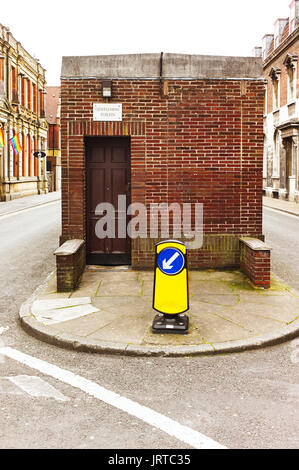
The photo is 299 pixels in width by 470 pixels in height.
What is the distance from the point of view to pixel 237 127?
356 inches

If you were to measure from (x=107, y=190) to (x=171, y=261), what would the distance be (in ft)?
14.0

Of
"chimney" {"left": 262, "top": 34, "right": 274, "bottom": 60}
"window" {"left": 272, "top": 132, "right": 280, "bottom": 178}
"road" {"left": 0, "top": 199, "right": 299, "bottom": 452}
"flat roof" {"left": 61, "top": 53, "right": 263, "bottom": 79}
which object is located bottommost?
"road" {"left": 0, "top": 199, "right": 299, "bottom": 452}

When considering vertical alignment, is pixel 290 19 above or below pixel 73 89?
above

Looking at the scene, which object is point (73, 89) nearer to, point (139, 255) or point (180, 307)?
point (139, 255)

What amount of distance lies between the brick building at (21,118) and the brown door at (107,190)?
23527 mm

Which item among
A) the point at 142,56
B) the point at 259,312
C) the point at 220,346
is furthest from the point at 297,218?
the point at 220,346

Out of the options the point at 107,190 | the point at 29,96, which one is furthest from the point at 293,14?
the point at 107,190

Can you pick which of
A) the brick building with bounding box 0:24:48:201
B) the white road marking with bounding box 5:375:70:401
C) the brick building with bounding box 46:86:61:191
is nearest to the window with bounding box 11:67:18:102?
the brick building with bounding box 0:24:48:201

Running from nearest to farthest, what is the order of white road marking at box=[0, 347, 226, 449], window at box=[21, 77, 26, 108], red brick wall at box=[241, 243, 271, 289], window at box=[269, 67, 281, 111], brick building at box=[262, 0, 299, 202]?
1. white road marking at box=[0, 347, 226, 449]
2. red brick wall at box=[241, 243, 271, 289]
3. brick building at box=[262, 0, 299, 202]
4. window at box=[269, 67, 281, 111]
5. window at box=[21, 77, 26, 108]

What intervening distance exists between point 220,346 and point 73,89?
19.5 feet

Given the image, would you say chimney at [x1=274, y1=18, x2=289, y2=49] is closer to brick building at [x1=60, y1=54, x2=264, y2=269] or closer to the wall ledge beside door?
brick building at [x1=60, y1=54, x2=264, y2=269]

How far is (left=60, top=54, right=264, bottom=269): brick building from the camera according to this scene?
8.94 m

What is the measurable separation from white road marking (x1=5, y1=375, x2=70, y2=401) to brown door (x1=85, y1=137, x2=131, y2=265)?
516cm

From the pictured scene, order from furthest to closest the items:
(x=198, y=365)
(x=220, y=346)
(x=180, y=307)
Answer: (x=180, y=307) < (x=220, y=346) < (x=198, y=365)
